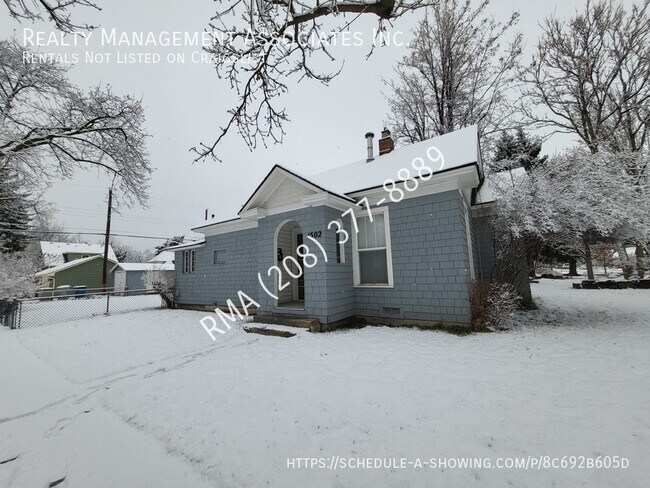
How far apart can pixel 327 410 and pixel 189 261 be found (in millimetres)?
11725

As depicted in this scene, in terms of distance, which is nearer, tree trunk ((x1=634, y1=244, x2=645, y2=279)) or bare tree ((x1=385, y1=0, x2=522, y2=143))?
tree trunk ((x1=634, y1=244, x2=645, y2=279))

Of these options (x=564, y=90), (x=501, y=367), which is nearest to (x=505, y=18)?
(x=564, y=90)

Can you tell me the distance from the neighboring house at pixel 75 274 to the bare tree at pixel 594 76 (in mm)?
40127

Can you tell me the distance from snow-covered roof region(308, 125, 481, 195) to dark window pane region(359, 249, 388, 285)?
1.94 metres

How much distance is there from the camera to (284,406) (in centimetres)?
320

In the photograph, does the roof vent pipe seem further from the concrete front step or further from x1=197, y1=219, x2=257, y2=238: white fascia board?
the concrete front step

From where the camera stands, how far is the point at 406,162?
320 inches

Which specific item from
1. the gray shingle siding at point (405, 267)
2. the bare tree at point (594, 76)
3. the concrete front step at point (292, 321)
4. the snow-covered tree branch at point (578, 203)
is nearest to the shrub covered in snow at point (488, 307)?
the gray shingle siding at point (405, 267)

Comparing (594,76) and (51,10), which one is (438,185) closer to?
(51,10)

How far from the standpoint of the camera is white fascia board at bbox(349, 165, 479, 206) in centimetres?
632

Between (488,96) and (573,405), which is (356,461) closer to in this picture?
(573,405)

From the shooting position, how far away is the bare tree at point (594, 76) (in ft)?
40.2

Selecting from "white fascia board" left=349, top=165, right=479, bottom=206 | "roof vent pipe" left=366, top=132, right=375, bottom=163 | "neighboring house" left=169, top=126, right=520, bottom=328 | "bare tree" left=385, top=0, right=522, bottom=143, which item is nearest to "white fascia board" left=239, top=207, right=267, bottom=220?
"neighboring house" left=169, top=126, right=520, bottom=328

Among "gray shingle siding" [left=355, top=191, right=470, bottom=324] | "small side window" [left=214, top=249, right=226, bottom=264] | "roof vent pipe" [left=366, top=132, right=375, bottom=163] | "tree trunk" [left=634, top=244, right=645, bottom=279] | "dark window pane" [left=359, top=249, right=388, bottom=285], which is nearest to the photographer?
"gray shingle siding" [left=355, top=191, right=470, bottom=324]
